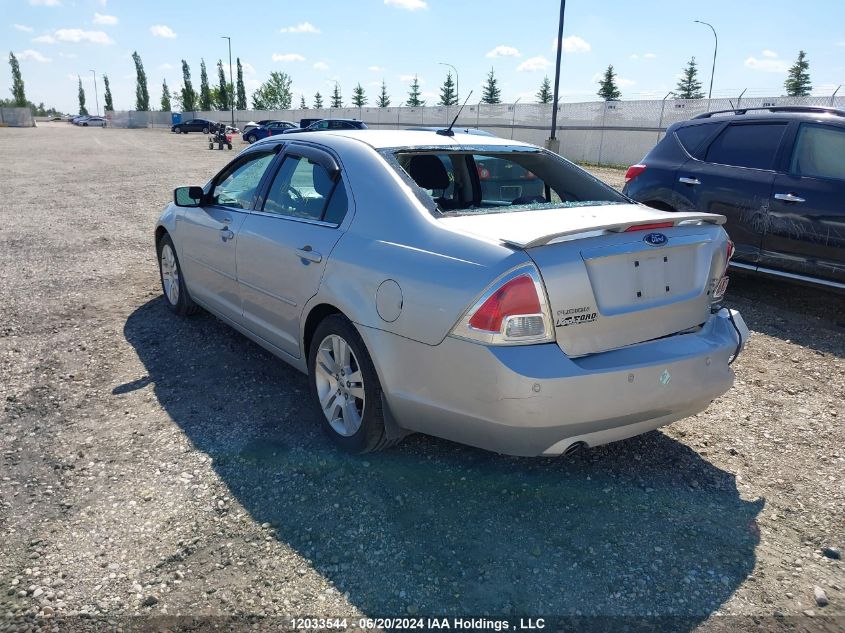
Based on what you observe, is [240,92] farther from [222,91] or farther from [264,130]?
[264,130]

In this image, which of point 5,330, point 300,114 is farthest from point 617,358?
point 300,114

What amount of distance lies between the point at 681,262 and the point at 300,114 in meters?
68.8

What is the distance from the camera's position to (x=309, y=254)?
11.7 feet

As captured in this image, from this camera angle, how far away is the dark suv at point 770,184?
573cm

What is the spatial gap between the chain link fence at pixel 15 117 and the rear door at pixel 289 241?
8937 cm

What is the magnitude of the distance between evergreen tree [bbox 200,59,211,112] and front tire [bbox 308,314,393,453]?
113 meters

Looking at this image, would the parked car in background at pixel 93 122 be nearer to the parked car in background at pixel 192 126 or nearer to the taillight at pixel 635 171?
the parked car in background at pixel 192 126

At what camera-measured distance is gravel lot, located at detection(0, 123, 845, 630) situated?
251 centimetres

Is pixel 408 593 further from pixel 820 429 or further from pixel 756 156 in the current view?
pixel 756 156

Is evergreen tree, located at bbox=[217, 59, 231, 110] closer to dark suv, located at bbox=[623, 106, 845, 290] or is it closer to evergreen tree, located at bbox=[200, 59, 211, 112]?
evergreen tree, located at bbox=[200, 59, 211, 112]

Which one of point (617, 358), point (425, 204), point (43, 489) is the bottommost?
point (43, 489)

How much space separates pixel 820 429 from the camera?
3932 mm

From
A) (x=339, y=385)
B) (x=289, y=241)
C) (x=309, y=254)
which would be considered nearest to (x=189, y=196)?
(x=289, y=241)

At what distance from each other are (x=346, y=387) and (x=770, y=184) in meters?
4.72
